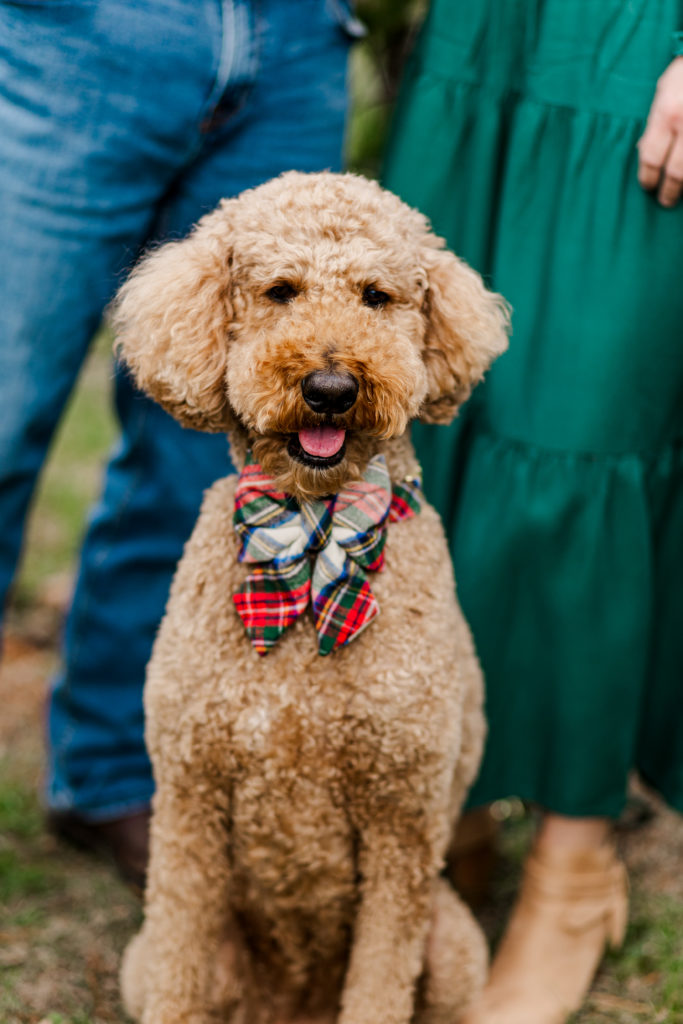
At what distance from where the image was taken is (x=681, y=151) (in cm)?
175

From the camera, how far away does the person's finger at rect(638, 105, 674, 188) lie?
1.76m

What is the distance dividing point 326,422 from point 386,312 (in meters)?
0.23

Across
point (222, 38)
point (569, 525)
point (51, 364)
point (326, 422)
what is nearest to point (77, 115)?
point (222, 38)

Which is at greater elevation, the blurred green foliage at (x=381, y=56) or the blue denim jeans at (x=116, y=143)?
the blurred green foliage at (x=381, y=56)

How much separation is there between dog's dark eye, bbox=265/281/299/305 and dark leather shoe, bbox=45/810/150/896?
132 centimetres

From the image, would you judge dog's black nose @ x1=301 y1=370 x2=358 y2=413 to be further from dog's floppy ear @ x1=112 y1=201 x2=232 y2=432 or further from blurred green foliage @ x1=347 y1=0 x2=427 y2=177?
blurred green foliage @ x1=347 y1=0 x2=427 y2=177

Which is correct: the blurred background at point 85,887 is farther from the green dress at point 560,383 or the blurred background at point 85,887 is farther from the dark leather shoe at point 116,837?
the green dress at point 560,383

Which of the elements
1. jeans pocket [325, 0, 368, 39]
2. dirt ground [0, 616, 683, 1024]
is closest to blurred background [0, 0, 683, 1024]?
dirt ground [0, 616, 683, 1024]

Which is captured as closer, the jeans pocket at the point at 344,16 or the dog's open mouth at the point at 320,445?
the dog's open mouth at the point at 320,445

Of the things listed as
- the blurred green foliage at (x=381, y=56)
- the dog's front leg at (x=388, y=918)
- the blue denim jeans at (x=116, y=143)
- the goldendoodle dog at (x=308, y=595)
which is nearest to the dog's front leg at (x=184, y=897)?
the goldendoodle dog at (x=308, y=595)

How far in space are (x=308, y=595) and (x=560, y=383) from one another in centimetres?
68

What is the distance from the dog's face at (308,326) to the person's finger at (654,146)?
39 cm

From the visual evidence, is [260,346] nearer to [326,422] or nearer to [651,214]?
[326,422]

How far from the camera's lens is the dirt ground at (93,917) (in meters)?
2.04
